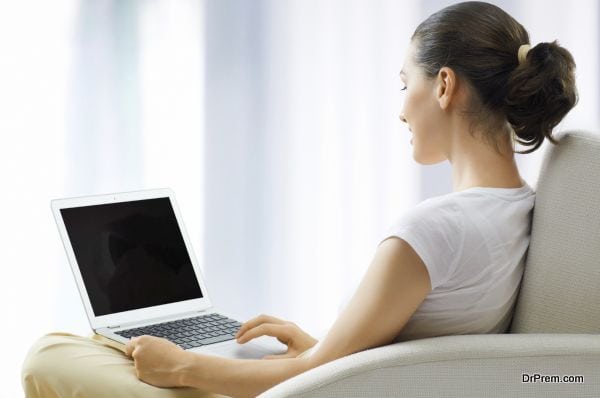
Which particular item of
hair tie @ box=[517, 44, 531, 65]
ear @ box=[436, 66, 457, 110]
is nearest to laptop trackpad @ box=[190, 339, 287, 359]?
ear @ box=[436, 66, 457, 110]

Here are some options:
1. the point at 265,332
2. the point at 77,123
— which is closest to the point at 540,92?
the point at 265,332

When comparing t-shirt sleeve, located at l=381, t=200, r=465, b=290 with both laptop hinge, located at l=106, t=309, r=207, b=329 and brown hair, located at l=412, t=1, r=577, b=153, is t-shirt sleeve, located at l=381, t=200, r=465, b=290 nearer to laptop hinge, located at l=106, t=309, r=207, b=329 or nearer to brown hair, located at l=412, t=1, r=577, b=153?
brown hair, located at l=412, t=1, r=577, b=153

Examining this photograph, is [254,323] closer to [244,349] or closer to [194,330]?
[244,349]

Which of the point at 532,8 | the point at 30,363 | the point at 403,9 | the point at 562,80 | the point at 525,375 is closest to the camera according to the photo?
the point at 525,375

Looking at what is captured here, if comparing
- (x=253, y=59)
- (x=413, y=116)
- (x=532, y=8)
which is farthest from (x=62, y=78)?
(x=413, y=116)

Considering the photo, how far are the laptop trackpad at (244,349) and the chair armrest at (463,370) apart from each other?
43 cm

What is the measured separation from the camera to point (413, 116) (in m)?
1.43

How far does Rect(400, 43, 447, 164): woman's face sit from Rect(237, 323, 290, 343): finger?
1.26 feet

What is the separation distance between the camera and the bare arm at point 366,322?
47.9 inches

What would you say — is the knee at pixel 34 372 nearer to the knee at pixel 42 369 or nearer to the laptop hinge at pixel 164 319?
the knee at pixel 42 369

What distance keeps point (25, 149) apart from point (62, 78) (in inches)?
9.8

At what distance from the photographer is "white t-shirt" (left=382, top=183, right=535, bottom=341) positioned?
123cm

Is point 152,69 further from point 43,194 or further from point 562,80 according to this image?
point 562,80

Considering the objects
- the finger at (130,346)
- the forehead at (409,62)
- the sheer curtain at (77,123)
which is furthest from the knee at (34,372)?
the sheer curtain at (77,123)
